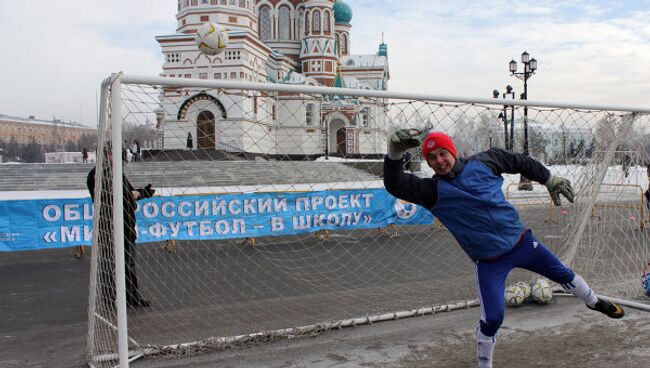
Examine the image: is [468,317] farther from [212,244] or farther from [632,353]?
[212,244]

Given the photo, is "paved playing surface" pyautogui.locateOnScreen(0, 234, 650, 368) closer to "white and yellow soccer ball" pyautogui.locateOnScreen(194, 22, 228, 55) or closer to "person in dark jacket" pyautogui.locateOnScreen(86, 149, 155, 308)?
"person in dark jacket" pyautogui.locateOnScreen(86, 149, 155, 308)

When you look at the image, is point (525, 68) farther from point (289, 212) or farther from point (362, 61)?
point (362, 61)

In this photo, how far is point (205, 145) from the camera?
6.20m

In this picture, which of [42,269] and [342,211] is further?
[342,211]

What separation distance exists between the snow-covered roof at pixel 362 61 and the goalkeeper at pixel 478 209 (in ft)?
195

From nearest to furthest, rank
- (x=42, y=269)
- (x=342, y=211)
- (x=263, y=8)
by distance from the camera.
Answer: (x=42, y=269) < (x=342, y=211) < (x=263, y=8)

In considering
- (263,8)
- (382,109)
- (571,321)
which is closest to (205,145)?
(382,109)

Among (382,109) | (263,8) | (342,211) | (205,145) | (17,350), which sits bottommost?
(17,350)

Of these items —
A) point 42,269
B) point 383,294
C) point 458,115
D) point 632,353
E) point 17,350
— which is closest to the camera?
point 632,353

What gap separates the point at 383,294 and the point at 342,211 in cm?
371

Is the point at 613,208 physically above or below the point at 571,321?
above

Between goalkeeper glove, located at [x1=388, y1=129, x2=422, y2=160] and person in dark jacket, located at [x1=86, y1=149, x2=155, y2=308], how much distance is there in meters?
2.42

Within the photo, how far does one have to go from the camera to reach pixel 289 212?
32.6 ft

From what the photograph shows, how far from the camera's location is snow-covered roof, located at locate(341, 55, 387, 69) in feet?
202
